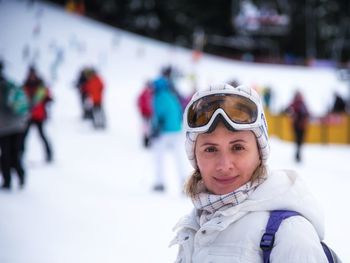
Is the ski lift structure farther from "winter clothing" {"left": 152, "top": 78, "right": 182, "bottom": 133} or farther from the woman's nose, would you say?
the woman's nose

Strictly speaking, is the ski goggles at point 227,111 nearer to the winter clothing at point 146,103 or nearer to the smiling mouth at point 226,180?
the smiling mouth at point 226,180

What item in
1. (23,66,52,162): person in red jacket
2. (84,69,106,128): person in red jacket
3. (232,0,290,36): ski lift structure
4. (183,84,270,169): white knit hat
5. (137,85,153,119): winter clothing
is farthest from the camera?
(232,0,290,36): ski lift structure

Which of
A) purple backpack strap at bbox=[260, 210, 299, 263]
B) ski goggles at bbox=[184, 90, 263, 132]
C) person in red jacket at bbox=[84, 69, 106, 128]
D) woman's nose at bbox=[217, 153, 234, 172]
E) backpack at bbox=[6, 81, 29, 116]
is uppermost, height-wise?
person in red jacket at bbox=[84, 69, 106, 128]

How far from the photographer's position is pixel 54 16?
3152cm

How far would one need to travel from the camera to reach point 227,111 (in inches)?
61.1

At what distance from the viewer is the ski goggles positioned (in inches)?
60.7

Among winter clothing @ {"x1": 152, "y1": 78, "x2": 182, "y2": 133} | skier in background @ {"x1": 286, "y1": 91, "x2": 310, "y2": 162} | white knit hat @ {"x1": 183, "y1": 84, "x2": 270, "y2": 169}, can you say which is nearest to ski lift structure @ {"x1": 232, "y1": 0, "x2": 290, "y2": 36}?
skier in background @ {"x1": 286, "y1": 91, "x2": 310, "y2": 162}

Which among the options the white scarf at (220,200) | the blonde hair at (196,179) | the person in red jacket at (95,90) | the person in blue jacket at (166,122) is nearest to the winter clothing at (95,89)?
the person in red jacket at (95,90)

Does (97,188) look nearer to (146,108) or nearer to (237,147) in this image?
(146,108)

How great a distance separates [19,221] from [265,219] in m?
3.80

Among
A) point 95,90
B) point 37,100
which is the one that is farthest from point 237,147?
point 95,90

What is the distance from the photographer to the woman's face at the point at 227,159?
1.51m

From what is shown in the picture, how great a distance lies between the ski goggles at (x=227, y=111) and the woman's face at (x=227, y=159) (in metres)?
0.04

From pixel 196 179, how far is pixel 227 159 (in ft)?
0.92
